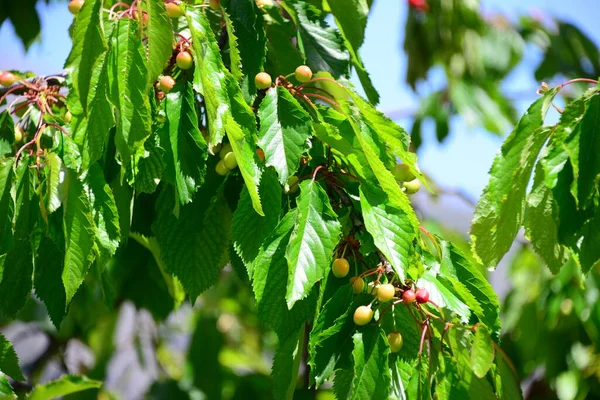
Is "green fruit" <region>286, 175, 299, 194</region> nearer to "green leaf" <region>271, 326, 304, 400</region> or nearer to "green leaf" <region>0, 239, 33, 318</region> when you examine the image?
"green leaf" <region>271, 326, 304, 400</region>

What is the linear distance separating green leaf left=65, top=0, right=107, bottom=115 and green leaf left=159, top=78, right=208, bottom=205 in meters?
0.11

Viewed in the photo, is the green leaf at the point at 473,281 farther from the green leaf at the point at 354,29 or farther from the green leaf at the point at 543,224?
the green leaf at the point at 354,29

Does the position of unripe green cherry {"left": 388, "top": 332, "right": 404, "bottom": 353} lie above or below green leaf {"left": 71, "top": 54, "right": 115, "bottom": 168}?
below

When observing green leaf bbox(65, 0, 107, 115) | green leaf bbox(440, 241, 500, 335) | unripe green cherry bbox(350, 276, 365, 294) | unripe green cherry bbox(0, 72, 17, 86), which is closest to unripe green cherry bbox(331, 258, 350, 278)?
unripe green cherry bbox(350, 276, 365, 294)

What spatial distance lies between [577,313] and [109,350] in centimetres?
164

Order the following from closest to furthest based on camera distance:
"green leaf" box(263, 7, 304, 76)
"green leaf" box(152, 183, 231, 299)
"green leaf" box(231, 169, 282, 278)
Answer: "green leaf" box(231, 169, 282, 278)
"green leaf" box(152, 183, 231, 299)
"green leaf" box(263, 7, 304, 76)

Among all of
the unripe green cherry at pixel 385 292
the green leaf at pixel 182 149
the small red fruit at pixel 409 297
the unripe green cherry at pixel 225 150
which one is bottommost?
the small red fruit at pixel 409 297

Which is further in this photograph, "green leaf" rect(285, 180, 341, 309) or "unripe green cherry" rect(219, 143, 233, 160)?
"unripe green cherry" rect(219, 143, 233, 160)

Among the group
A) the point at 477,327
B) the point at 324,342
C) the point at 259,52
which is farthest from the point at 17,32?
the point at 477,327

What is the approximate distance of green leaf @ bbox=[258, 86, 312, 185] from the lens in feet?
2.88

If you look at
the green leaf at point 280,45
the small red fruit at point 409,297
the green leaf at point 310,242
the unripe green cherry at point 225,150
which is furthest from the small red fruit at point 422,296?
the green leaf at point 280,45

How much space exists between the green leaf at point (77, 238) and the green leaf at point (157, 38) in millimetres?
163

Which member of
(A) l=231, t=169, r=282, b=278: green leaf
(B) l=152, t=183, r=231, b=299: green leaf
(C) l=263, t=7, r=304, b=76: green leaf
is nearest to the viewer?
(A) l=231, t=169, r=282, b=278: green leaf

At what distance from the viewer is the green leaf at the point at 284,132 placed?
88 centimetres
